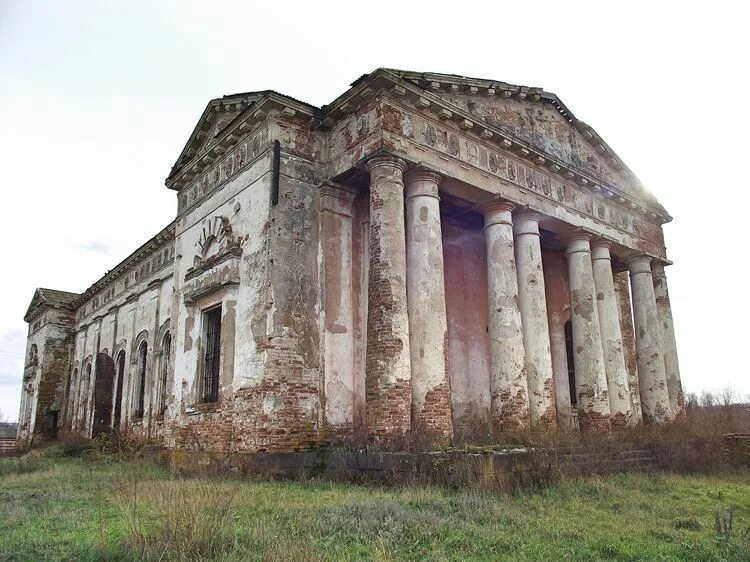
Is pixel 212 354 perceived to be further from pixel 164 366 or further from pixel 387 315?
pixel 164 366

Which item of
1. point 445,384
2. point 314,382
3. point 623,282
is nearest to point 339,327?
point 314,382

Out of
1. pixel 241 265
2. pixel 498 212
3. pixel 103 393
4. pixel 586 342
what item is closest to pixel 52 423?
pixel 103 393

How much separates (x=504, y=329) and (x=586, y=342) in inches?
143

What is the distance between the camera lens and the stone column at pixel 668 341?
18109 millimetres

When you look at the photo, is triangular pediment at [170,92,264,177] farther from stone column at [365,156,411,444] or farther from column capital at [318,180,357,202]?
stone column at [365,156,411,444]

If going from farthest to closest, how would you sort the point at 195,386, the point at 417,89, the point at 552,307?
the point at 552,307, the point at 195,386, the point at 417,89

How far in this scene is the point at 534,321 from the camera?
1423cm

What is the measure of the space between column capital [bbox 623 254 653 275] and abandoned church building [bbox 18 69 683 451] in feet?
0.28

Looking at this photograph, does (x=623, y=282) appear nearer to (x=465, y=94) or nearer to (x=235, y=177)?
(x=465, y=94)

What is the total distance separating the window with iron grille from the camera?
13758 millimetres

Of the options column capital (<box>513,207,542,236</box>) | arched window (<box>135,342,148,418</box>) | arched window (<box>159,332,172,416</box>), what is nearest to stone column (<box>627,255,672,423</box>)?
column capital (<box>513,207,542,236</box>)

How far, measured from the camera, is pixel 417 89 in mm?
12445

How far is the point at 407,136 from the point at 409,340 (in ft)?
14.5

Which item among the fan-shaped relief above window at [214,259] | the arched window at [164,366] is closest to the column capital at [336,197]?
the fan-shaped relief above window at [214,259]
